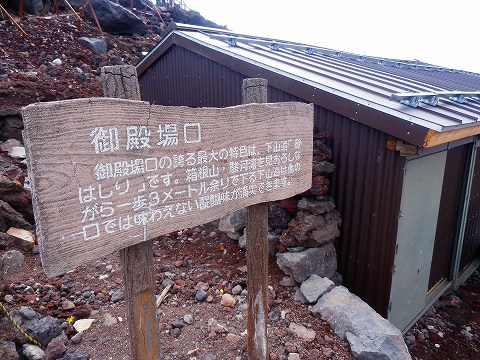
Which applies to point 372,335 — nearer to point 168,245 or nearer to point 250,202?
point 250,202

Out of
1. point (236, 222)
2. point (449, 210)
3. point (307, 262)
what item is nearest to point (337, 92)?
point (307, 262)

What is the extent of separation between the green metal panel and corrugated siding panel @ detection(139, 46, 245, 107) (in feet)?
9.27

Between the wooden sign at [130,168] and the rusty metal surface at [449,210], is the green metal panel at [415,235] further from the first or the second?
the wooden sign at [130,168]

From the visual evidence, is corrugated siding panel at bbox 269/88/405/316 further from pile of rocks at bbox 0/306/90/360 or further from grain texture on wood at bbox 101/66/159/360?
pile of rocks at bbox 0/306/90/360

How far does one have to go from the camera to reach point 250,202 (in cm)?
253

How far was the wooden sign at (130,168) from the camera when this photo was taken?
155 cm

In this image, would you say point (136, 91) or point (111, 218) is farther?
point (136, 91)

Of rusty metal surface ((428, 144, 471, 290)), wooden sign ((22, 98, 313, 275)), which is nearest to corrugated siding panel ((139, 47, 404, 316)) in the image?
rusty metal surface ((428, 144, 471, 290))

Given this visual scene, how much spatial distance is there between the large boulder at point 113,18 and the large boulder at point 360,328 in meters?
14.7

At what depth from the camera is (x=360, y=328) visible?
3.42 meters

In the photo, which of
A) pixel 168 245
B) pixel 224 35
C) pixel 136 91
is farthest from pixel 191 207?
pixel 224 35

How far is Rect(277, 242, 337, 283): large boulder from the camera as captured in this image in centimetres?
407

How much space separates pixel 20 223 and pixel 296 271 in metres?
3.77

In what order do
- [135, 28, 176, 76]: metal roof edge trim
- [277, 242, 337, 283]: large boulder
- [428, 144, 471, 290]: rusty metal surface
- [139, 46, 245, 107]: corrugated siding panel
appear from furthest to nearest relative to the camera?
[135, 28, 176, 76]: metal roof edge trim → [139, 46, 245, 107]: corrugated siding panel → [428, 144, 471, 290]: rusty metal surface → [277, 242, 337, 283]: large boulder
